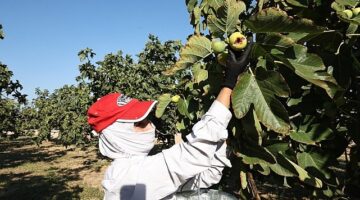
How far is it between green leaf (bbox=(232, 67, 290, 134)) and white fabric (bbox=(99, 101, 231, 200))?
0.17 meters

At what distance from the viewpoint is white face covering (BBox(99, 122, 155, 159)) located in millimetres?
2111

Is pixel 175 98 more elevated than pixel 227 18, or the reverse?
pixel 227 18

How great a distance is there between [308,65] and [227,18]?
1.17 feet

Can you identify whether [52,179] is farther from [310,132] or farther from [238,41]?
[238,41]

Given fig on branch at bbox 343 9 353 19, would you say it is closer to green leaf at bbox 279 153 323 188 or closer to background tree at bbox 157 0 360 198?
background tree at bbox 157 0 360 198

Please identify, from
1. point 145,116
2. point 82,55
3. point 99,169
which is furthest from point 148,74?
point 145,116

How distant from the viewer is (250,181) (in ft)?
6.09

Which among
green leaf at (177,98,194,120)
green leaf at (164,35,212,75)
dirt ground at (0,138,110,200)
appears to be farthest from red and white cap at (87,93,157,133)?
dirt ground at (0,138,110,200)

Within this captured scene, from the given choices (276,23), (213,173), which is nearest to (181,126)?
(213,173)

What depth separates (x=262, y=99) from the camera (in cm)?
139

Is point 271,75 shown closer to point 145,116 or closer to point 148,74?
point 145,116

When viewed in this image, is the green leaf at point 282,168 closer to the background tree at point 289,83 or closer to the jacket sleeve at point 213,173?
the background tree at point 289,83

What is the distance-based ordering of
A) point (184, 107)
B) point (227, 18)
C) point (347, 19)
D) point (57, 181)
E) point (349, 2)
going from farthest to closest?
point (57, 181) < point (184, 107) < point (349, 2) < point (227, 18) < point (347, 19)

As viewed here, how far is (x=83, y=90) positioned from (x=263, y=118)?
1355 centimetres
